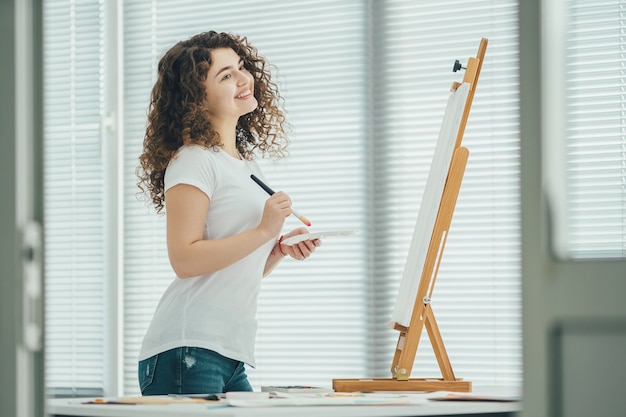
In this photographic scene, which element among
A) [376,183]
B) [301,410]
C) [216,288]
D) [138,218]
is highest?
[376,183]

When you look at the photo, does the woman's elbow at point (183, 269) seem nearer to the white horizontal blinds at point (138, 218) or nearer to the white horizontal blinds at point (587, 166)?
the white horizontal blinds at point (587, 166)

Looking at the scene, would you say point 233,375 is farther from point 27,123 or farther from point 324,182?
point 324,182

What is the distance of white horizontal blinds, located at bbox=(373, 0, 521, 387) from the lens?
313cm

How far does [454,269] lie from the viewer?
319cm

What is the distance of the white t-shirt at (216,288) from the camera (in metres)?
1.91

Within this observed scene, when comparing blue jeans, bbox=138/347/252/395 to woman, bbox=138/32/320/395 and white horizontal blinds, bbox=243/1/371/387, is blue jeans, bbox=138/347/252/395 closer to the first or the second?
woman, bbox=138/32/320/395

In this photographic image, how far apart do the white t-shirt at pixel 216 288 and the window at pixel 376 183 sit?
4.28 feet

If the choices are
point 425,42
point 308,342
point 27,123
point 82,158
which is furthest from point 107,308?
point 27,123

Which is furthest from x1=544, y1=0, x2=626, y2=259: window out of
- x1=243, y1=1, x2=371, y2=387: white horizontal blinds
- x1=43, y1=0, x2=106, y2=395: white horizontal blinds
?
x1=43, y1=0, x2=106, y2=395: white horizontal blinds

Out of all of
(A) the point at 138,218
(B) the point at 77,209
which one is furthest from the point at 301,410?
(B) the point at 77,209

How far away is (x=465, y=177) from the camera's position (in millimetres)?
3197

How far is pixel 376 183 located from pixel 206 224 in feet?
4.67

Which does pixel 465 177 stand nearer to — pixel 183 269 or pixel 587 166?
pixel 183 269

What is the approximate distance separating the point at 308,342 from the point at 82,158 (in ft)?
4.12
